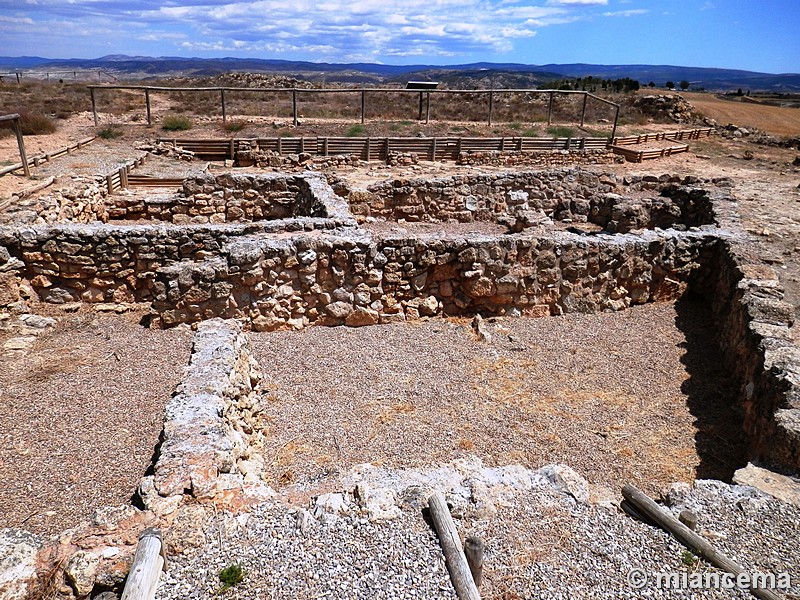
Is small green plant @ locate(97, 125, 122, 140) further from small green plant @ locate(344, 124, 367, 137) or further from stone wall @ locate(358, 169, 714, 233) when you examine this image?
stone wall @ locate(358, 169, 714, 233)

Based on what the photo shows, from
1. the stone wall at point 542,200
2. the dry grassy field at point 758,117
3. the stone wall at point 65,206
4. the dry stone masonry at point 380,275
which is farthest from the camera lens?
the dry grassy field at point 758,117

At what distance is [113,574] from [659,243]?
371 inches

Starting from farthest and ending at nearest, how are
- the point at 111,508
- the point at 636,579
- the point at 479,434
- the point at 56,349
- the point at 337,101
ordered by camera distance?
the point at 337,101
the point at 56,349
the point at 479,434
the point at 111,508
the point at 636,579

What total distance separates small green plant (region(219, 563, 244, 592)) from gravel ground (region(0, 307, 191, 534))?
5.68 feet

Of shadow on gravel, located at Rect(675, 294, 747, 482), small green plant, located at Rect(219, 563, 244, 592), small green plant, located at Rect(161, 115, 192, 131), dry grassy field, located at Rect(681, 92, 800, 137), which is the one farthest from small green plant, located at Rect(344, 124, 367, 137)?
dry grassy field, located at Rect(681, 92, 800, 137)

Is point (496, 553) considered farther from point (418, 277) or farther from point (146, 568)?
point (418, 277)

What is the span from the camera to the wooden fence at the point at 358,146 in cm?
1989

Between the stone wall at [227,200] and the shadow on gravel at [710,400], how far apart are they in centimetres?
810

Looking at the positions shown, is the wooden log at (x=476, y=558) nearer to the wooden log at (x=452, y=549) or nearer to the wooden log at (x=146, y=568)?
the wooden log at (x=452, y=549)

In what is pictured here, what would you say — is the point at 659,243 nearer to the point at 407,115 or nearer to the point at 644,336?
the point at 644,336

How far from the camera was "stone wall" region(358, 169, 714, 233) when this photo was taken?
589 inches

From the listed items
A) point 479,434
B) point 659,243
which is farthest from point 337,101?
point 479,434

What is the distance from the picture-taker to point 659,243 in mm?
9812

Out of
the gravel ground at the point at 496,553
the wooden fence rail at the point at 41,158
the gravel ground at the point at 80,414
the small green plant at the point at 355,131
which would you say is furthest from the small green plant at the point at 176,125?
the gravel ground at the point at 496,553
